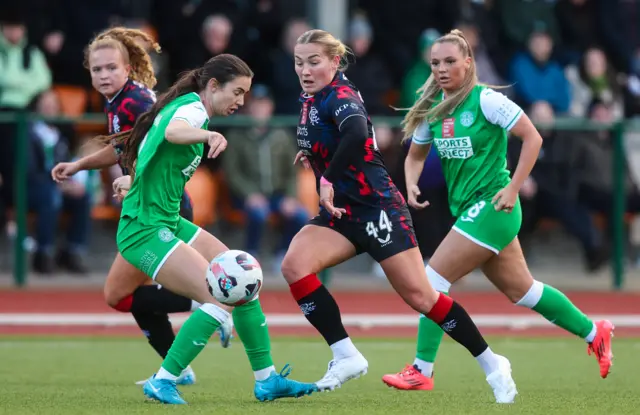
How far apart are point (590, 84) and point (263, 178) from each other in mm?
4589

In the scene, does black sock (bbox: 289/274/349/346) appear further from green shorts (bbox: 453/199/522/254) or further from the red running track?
the red running track

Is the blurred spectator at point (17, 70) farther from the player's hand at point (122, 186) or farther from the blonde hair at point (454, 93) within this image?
the blonde hair at point (454, 93)

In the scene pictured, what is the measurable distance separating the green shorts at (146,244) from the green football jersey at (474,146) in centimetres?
178

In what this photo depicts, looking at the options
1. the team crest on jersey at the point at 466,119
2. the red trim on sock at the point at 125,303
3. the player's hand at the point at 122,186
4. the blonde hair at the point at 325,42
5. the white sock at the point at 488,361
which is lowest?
the white sock at the point at 488,361

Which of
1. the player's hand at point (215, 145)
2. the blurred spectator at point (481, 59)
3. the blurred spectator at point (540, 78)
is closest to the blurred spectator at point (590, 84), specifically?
the blurred spectator at point (540, 78)

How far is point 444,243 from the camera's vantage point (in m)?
7.39

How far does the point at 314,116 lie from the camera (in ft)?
22.7

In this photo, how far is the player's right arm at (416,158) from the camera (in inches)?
298

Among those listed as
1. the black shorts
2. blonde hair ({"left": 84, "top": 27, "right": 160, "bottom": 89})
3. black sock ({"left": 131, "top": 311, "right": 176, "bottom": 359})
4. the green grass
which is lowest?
the green grass

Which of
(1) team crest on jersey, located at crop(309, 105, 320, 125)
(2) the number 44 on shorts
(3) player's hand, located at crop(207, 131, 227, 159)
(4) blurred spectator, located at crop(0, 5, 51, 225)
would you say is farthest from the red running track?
(3) player's hand, located at crop(207, 131, 227, 159)

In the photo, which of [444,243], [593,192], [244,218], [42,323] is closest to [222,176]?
[244,218]

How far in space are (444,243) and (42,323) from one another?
511 centimetres

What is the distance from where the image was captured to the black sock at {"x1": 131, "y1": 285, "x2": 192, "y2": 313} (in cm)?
730

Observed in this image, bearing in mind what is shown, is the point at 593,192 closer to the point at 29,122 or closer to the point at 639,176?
the point at 639,176
